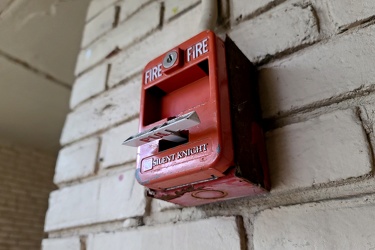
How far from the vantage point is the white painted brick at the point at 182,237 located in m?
0.52

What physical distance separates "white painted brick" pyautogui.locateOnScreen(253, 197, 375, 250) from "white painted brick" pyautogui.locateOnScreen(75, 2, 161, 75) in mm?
561

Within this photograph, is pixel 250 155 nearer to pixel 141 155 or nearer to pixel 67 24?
pixel 141 155

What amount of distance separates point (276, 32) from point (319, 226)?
0.33 m

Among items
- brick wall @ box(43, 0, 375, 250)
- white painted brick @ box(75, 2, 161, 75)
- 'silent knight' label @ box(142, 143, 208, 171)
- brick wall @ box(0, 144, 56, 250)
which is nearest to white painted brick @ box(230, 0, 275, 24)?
brick wall @ box(43, 0, 375, 250)

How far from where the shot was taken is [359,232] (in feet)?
1.34

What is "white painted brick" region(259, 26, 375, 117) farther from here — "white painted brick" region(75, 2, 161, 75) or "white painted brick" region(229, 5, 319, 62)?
"white painted brick" region(75, 2, 161, 75)

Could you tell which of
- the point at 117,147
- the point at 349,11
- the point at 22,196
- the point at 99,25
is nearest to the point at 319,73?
the point at 349,11

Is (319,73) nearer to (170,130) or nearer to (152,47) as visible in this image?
(170,130)

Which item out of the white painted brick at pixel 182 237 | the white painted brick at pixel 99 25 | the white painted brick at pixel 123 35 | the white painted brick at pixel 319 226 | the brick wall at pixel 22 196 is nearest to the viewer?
the white painted brick at pixel 319 226

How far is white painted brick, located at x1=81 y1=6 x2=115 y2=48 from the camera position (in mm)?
994

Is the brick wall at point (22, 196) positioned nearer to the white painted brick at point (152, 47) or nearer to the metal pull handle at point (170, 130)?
the white painted brick at point (152, 47)

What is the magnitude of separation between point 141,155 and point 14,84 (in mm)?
1396

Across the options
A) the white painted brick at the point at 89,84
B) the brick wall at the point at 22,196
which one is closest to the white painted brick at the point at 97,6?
the white painted brick at the point at 89,84

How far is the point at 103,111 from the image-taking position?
854 mm
